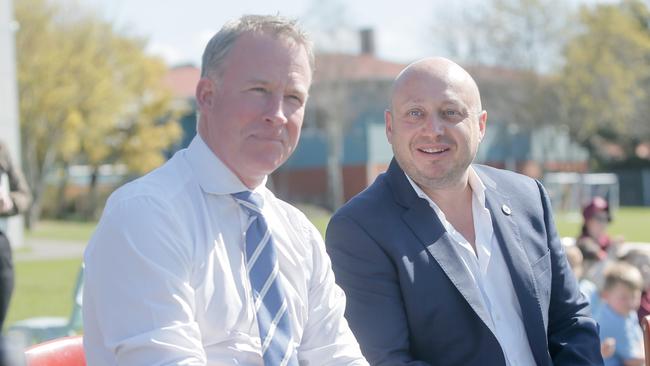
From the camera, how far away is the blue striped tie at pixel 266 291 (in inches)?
101

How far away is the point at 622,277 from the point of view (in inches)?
226

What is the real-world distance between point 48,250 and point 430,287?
2098cm

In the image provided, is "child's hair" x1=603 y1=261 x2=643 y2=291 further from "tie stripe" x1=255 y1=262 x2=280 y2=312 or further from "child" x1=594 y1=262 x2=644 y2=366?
"tie stripe" x1=255 y1=262 x2=280 y2=312

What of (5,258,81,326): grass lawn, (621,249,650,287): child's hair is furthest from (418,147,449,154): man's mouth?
(5,258,81,326): grass lawn

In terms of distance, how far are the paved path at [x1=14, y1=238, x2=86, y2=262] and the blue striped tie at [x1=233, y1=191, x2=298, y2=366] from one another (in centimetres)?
1845

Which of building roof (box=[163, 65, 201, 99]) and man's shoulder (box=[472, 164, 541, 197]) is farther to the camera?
building roof (box=[163, 65, 201, 99])

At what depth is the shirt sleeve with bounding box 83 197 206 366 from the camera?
235cm

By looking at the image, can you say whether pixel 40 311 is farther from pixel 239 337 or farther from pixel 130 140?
pixel 130 140

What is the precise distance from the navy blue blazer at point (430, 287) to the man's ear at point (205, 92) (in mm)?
899

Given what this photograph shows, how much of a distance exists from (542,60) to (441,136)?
181 ft

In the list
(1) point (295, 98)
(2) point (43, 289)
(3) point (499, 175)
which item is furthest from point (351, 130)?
(1) point (295, 98)

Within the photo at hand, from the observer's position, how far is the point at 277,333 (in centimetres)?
260

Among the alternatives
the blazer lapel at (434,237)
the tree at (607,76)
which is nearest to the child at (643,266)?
the blazer lapel at (434,237)

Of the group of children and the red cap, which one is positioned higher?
the group of children
